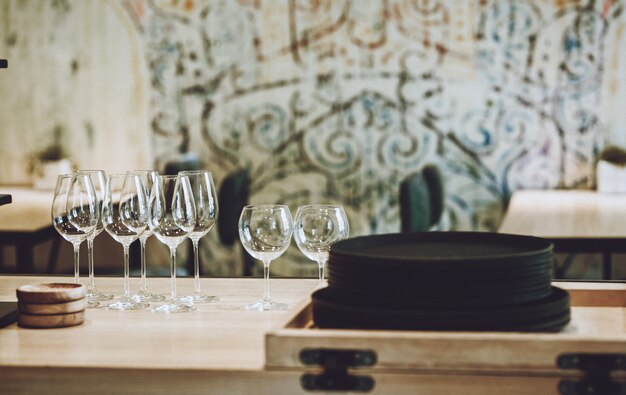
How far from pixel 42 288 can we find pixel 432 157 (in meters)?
3.73

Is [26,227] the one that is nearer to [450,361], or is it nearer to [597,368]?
[450,361]

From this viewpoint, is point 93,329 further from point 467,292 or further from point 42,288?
point 467,292

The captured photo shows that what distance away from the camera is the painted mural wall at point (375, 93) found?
4910 millimetres

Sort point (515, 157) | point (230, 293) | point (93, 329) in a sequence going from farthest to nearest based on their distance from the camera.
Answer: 1. point (515, 157)
2. point (230, 293)
3. point (93, 329)

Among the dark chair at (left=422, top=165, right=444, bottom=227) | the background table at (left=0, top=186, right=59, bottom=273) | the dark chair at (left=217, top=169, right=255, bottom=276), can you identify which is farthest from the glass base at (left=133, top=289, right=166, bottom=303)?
the dark chair at (left=422, top=165, right=444, bottom=227)

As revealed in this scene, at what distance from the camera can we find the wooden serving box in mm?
1155

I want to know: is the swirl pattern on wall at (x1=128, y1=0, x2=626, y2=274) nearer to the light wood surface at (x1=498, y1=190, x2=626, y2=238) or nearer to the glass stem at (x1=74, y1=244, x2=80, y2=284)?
the light wood surface at (x1=498, y1=190, x2=626, y2=238)

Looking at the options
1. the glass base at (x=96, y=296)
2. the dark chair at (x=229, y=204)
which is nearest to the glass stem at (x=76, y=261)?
the glass base at (x=96, y=296)

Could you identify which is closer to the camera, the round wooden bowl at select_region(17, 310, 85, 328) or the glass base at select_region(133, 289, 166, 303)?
the round wooden bowl at select_region(17, 310, 85, 328)

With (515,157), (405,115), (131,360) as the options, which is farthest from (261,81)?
(131,360)

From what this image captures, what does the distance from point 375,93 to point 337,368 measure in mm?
3970

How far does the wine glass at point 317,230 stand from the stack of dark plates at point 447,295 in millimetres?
287

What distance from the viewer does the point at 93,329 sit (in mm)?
1451

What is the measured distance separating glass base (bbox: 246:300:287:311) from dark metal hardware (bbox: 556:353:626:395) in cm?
56
